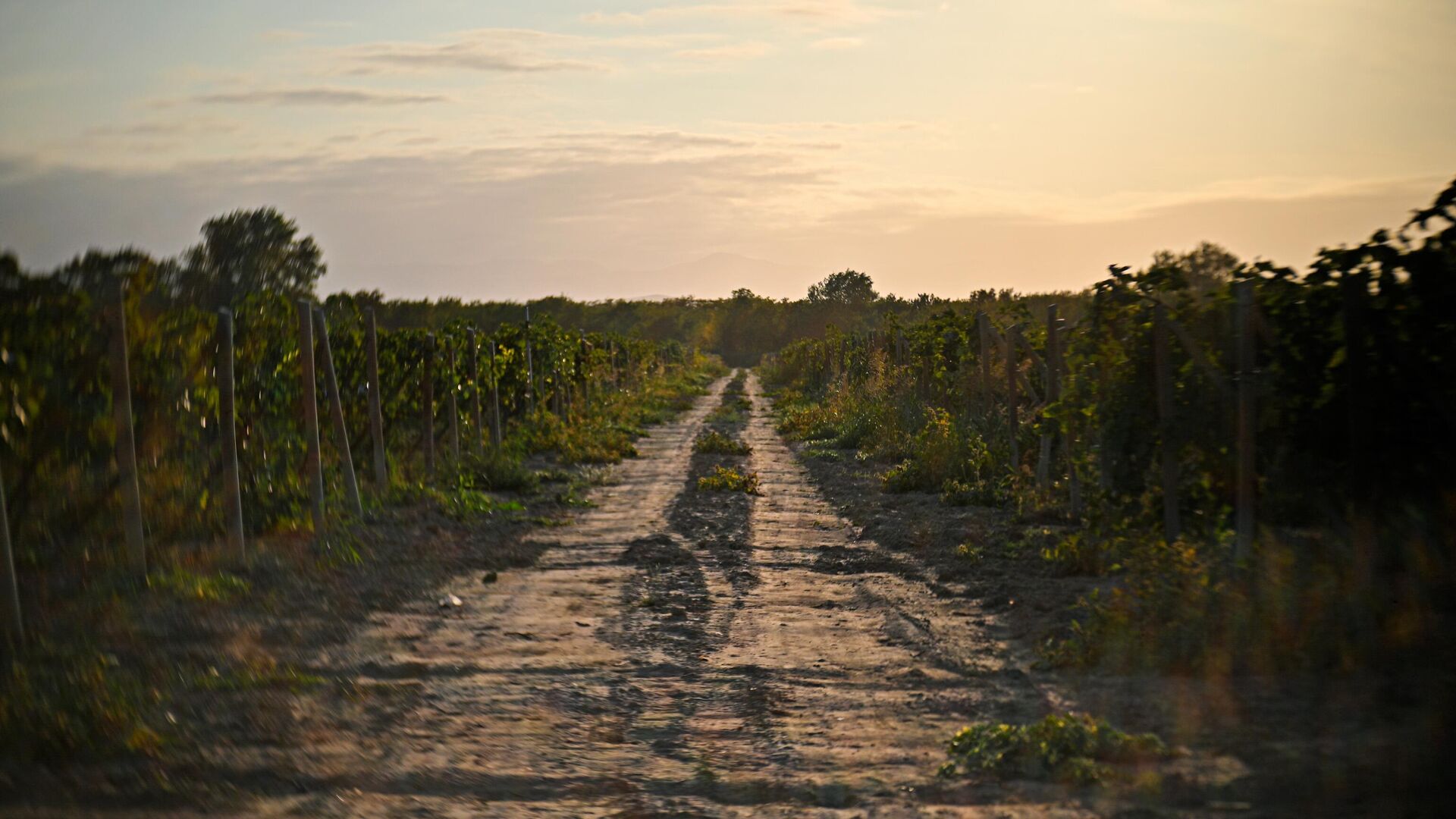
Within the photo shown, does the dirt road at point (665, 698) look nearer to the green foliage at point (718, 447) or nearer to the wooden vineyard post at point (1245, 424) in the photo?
the wooden vineyard post at point (1245, 424)

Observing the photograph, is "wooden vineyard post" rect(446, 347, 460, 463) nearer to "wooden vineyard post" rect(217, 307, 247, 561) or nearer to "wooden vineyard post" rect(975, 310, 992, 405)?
"wooden vineyard post" rect(217, 307, 247, 561)

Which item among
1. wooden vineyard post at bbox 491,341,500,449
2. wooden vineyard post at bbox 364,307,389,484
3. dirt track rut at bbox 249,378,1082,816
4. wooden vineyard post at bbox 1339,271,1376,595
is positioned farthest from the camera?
wooden vineyard post at bbox 491,341,500,449

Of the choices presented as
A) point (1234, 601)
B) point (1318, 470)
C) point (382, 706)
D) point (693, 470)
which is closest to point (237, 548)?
point (382, 706)

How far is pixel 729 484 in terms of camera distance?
13.4m

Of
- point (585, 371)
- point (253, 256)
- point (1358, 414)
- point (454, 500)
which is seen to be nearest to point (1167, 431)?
point (1358, 414)

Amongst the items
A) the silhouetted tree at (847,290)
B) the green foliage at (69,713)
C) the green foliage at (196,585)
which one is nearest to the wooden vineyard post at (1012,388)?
the green foliage at (196,585)

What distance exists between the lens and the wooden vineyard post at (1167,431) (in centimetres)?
675

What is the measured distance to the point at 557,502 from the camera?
1225cm

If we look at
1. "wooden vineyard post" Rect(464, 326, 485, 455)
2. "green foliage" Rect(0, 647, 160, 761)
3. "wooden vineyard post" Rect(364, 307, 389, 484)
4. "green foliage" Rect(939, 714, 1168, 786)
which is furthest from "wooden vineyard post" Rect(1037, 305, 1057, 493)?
"green foliage" Rect(0, 647, 160, 761)

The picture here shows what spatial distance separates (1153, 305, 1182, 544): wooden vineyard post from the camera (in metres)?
6.75

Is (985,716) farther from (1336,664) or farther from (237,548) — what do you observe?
(237,548)

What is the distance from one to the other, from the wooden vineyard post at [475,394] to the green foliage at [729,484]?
2.94 metres

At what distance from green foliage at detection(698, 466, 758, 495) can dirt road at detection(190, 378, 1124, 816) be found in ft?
13.2

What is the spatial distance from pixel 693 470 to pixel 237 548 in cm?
819
